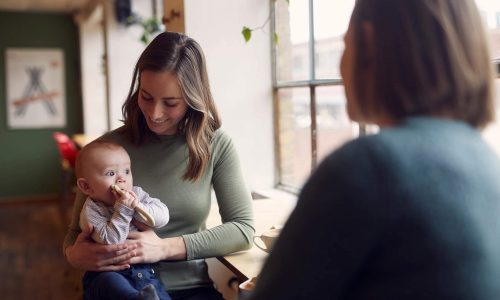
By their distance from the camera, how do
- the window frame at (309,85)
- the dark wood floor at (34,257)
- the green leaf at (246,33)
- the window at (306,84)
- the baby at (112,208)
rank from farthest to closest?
the dark wood floor at (34,257) → the green leaf at (246,33) → the window frame at (309,85) → the window at (306,84) → the baby at (112,208)

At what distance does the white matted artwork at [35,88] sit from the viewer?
7.20m

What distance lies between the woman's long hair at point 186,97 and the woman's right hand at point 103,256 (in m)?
0.32

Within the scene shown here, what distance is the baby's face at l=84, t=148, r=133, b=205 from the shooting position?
5.35ft

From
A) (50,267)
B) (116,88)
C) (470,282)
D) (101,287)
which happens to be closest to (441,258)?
(470,282)

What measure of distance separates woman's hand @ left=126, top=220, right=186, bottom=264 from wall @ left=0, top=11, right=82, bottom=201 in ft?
20.3

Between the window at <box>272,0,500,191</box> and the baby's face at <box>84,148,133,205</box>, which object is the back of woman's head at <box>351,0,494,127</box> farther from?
the window at <box>272,0,500,191</box>

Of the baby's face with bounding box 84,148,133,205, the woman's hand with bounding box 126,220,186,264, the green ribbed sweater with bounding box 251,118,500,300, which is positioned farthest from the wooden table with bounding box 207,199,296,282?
the baby's face with bounding box 84,148,133,205

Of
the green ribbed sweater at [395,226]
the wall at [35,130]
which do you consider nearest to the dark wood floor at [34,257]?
the wall at [35,130]

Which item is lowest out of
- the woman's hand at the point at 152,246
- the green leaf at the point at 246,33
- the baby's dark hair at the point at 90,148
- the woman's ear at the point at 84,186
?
the woman's hand at the point at 152,246

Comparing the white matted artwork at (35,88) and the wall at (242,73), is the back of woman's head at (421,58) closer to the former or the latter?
the wall at (242,73)

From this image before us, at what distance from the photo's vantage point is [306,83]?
2.69 meters

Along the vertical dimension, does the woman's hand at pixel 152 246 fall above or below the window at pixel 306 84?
below

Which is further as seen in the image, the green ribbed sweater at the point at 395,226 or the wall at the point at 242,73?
the wall at the point at 242,73

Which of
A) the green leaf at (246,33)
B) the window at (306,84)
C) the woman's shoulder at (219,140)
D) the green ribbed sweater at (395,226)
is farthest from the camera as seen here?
the green leaf at (246,33)
